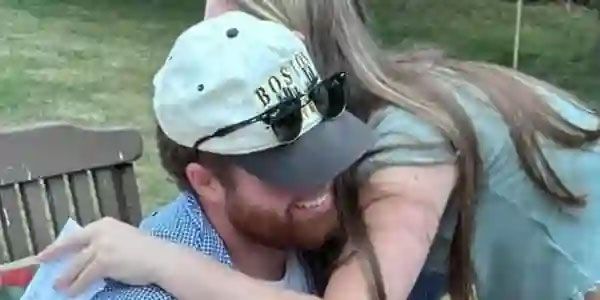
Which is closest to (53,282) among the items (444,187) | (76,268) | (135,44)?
(76,268)

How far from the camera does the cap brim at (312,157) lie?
51.6 inches

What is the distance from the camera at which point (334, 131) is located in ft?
4.48

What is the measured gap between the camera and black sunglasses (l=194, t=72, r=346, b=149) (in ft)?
4.31

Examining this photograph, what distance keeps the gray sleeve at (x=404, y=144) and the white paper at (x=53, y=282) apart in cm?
36

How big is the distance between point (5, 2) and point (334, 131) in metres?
6.77

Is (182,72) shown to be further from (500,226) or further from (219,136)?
(500,226)

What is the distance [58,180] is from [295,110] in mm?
618

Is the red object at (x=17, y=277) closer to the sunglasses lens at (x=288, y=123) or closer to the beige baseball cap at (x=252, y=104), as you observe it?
the beige baseball cap at (x=252, y=104)

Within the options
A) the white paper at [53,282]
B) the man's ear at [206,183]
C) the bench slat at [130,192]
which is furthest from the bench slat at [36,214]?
the man's ear at [206,183]

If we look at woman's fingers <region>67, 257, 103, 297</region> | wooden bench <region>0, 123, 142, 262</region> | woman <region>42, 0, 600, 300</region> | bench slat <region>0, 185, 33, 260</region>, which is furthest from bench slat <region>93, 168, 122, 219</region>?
woman's fingers <region>67, 257, 103, 297</region>

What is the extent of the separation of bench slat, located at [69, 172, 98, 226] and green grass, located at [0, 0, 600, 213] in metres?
2.45

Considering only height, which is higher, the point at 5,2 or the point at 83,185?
the point at 83,185

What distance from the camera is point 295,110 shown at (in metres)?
1.33

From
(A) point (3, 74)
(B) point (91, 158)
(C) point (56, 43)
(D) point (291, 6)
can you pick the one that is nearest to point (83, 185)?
(B) point (91, 158)
